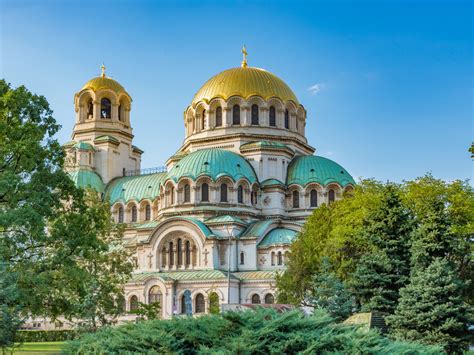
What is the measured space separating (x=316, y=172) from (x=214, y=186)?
9.08 m

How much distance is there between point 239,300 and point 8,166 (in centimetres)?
3035

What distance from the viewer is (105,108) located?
→ 6738cm

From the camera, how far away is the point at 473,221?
102 feet

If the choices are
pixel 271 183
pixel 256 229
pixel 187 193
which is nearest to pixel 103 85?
pixel 187 193

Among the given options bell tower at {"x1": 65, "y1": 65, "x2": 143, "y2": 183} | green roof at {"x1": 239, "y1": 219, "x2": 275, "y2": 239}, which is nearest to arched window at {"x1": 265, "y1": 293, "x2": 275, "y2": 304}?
green roof at {"x1": 239, "y1": 219, "x2": 275, "y2": 239}

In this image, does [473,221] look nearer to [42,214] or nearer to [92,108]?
[42,214]

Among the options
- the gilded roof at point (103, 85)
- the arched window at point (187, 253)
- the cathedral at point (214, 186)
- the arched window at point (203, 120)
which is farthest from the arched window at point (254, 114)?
the gilded roof at point (103, 85)

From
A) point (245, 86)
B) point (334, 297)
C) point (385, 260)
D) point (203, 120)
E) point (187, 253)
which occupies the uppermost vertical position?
point (245, 86)

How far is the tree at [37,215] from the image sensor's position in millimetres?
20609

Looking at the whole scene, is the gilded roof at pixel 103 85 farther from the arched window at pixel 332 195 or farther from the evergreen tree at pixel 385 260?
the evergreen tree at pixel 385 260

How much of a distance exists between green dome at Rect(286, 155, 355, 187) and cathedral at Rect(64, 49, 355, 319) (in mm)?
100

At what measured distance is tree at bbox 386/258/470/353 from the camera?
23.2m

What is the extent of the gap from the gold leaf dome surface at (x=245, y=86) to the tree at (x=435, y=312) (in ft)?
122

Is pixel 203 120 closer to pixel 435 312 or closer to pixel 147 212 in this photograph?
pixel 147 212
